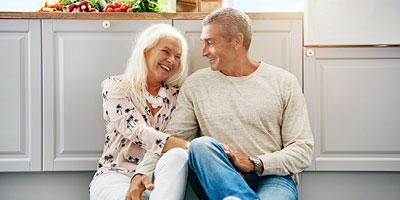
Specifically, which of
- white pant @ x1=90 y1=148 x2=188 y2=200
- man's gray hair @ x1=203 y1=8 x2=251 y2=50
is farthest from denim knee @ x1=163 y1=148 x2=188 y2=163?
man's gray hair @ x1=203 y1=8 x2=251 y2=50

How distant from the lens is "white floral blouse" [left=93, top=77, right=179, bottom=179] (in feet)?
5.10

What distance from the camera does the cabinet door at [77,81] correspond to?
1816mm

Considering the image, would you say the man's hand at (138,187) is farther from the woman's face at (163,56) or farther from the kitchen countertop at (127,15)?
the kitchen countertop at (127,15)

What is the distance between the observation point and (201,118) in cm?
164

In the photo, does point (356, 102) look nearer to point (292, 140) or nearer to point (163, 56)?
point (292, 140)

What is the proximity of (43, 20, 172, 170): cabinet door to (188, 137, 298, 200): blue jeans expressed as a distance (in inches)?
28.9

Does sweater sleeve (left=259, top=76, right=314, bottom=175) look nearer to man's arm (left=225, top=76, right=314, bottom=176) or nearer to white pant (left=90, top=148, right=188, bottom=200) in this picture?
man's arm (left=225, top=76, right=314, bottom=176)

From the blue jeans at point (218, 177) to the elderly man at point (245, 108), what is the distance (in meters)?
0.09

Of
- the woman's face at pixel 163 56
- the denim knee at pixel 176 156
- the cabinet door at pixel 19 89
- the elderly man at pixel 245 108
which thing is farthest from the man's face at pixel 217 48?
the cabinet door at pixel 19 89

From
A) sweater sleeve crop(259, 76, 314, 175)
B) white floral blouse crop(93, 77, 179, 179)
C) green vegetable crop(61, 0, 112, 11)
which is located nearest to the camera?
sweater sleeve crop(259, 76, 314, 175)

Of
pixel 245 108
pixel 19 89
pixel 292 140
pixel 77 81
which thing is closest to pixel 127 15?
pixel 77 81

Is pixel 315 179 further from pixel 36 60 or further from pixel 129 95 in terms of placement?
pixel 36 60

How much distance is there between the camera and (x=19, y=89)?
1815mm

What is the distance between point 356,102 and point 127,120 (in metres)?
1.10
